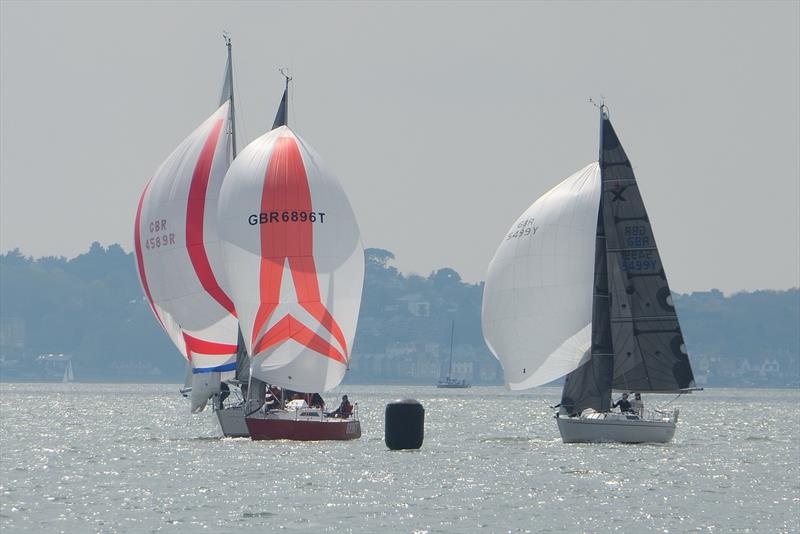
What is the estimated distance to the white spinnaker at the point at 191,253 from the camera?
47656 millimetres

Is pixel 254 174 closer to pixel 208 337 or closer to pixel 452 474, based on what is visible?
pixel 208 337

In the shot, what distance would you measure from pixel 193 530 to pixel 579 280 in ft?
73.8

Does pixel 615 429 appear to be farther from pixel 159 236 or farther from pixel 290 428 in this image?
pixel 159 236

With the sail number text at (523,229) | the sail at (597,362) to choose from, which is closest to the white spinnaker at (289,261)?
the sail number text at (523,229)

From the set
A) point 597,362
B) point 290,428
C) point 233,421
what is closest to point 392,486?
point 290,428

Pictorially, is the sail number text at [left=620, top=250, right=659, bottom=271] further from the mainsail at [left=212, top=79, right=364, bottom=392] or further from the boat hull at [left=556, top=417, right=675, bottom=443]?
the mainsail at [left=212, top=79, right=364, bottom=392]

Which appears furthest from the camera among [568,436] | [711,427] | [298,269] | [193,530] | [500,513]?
[711,427]

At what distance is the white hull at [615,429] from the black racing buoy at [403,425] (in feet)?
13.6

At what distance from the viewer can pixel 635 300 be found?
47938 millimetres

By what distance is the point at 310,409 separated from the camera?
1779 inches

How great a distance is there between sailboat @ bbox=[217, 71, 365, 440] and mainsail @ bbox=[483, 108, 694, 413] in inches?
195

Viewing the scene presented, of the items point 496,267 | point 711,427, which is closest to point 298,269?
point 496,267

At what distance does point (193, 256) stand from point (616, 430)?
40.2ft

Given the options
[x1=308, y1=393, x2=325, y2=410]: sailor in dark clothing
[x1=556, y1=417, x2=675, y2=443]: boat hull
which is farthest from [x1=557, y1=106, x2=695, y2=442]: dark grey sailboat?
[x1=308, y1=393, x2=325, y2=410]: sailor in dark clothing
